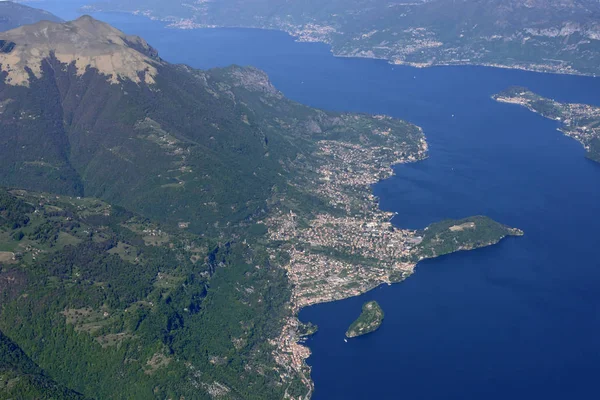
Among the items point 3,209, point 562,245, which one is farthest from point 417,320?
point 3,209

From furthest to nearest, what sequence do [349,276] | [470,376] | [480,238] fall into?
[480,238] → [349,276] → [470,376]

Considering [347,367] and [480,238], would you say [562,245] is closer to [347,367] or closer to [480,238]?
[480,238]

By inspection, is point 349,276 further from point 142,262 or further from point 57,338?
point 57,338

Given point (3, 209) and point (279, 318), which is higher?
point (3, 209)

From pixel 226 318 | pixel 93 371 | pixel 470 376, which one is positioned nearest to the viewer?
pixel 93 371

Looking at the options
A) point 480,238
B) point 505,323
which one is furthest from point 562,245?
point 505,323

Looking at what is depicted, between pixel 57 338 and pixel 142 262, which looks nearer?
pixel 57 338
